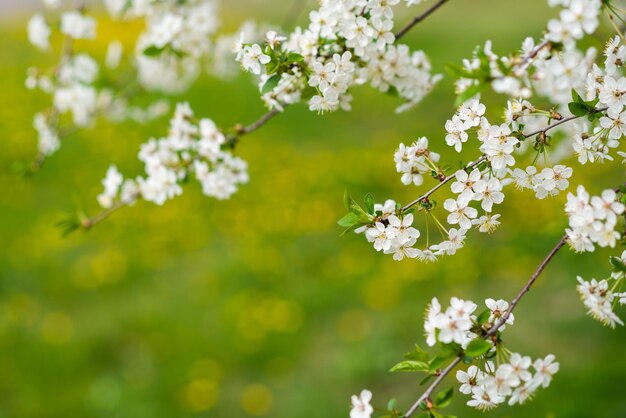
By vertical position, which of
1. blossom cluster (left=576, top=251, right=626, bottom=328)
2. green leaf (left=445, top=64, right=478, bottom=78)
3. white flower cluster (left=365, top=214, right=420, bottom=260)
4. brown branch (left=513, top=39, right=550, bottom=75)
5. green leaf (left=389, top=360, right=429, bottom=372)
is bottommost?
green leaf (left=389, top=360, right=429, bottom=372)

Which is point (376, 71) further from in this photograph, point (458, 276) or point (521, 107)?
point (458, 276)

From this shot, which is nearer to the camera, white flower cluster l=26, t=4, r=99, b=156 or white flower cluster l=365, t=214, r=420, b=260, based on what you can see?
white flower cluster l=365, t=214, r=420, b=260

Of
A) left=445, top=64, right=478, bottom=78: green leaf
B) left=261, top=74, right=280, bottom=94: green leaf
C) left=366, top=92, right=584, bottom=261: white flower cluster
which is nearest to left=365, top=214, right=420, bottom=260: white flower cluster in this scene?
left=366, top=92, right=584, bottom=261: white flower cluster

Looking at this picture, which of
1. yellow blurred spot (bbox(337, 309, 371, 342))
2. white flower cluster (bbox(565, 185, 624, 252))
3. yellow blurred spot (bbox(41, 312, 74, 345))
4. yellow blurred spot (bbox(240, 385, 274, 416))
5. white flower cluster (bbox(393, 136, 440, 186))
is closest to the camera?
white flower cluster (bbox(565, 185, 624, 252))

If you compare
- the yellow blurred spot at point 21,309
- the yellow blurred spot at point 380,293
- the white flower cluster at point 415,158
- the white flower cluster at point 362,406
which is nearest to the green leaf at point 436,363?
the white flower cluster at point 362,406

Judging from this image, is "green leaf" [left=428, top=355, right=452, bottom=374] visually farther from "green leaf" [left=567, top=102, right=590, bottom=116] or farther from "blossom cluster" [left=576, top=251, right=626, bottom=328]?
"green leaf" [left=567, top=102, right=590, bottom=116]

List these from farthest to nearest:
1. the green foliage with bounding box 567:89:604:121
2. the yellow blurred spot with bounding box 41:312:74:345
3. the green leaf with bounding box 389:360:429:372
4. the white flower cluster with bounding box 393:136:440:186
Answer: the yellow blurred spot with bounding box 41:312:74:345, the white flower cluster with bounding box 393:136:440:186, the green foliage with bounding box 567:89:604:121, the green leaf with bounding box 389:360:429:372

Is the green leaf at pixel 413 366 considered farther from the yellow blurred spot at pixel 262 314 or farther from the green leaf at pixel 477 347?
the yellow blurred spot at pixel 262 314

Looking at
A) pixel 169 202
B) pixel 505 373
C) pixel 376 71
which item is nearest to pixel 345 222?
pixel 505 373

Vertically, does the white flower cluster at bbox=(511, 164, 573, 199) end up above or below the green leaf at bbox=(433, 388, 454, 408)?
above
